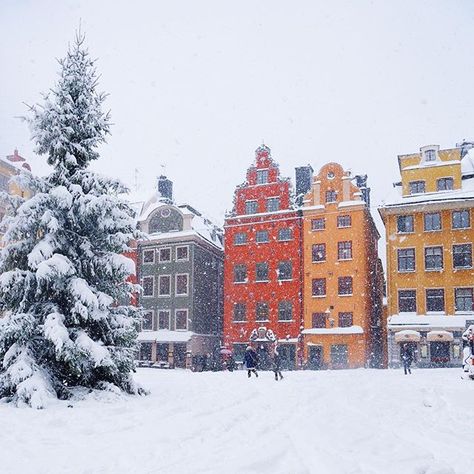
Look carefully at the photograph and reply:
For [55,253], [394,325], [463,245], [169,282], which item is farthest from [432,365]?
[55,253]

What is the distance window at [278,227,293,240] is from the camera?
143 feet

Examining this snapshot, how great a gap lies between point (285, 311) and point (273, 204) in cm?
818

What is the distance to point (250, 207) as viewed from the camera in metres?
45.1

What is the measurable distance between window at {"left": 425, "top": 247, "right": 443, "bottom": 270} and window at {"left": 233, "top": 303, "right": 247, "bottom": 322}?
13.8 meters

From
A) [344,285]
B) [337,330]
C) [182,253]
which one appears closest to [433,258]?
[344,285]

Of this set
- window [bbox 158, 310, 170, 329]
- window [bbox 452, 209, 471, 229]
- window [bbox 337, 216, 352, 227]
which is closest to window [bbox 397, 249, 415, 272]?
window [bbox 452, 209, 471, 229]

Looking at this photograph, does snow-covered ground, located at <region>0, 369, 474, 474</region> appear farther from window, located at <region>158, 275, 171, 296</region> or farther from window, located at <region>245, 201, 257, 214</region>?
window, located at <region>158, 275, 171, 296</region>

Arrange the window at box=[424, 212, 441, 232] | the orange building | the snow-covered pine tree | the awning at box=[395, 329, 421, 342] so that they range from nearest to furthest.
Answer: the snow-covered pine tree → the awning at box=[395, 329, 421, 342] → the window at box=[424, 212, 441, 232] → the orange building

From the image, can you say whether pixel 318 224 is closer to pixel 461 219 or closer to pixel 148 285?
pixel 461 219

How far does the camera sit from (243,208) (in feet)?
149

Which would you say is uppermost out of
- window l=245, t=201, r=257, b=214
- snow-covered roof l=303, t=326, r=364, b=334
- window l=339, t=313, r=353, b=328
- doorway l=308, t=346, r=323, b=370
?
window l=245, t=201, r=257, b=214

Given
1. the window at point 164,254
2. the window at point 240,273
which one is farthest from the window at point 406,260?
the window at point 164,254

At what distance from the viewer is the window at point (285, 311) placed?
140 feet

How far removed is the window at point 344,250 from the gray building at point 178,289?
11.2 m
